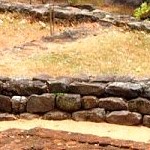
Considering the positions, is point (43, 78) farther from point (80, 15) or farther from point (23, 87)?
point (80, 15)

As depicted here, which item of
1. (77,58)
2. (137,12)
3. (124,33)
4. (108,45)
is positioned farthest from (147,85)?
(137,12)

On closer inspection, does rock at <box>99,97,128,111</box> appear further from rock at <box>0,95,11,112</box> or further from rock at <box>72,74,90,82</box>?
rock at <box>0,95,11,112</box>

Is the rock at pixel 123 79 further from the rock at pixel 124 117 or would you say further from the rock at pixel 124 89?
the rock at pixel 124 117

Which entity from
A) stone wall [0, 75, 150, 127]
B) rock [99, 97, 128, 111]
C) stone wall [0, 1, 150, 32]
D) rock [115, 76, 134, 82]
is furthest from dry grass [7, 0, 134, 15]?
rock [99, 97, 128, 111]

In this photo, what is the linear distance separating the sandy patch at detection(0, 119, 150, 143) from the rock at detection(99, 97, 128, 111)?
259 mm

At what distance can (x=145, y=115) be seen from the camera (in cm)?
775

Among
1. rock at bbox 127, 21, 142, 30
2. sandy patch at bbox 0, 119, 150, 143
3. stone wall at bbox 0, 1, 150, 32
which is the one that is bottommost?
sandy patch at bbox 0, 119, 150, 143

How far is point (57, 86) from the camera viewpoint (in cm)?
800

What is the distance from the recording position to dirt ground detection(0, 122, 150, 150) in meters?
6.82

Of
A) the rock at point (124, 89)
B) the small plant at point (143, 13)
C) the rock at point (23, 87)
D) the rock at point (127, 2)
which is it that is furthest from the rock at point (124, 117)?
the rock at point (127, 2)

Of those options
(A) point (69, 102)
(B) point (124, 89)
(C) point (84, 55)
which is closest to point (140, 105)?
(B) point (124, 89)

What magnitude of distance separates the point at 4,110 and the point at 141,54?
131 inches

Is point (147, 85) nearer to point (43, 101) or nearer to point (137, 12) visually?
point (43, 101)

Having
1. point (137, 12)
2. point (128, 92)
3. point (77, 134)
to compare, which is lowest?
point (77, 134)
